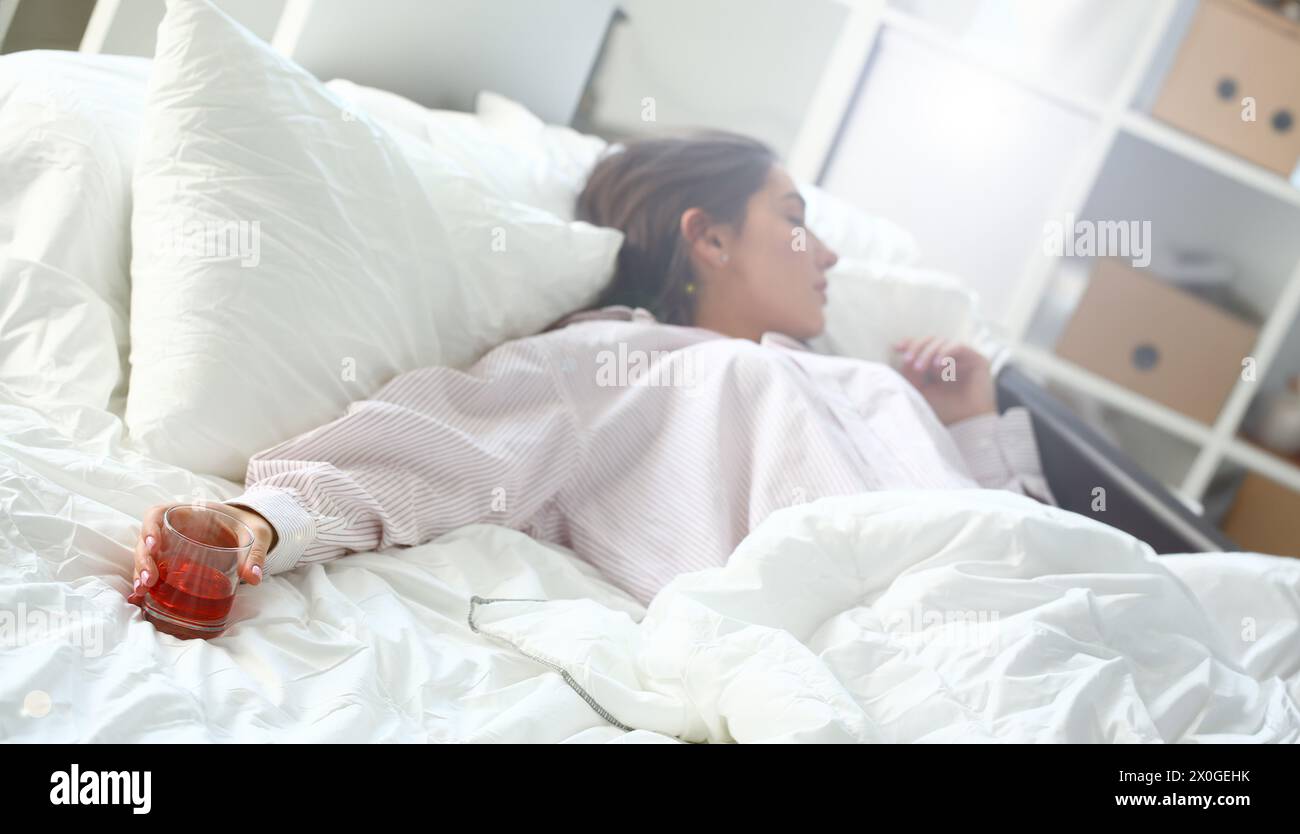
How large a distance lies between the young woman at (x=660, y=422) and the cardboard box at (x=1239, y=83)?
3.80 ft

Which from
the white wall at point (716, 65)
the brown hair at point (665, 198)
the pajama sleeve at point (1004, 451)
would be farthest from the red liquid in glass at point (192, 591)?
the white wall at point (716, 65)

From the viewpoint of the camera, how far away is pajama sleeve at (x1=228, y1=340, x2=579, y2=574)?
0.96 m

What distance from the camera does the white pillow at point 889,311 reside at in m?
1.72

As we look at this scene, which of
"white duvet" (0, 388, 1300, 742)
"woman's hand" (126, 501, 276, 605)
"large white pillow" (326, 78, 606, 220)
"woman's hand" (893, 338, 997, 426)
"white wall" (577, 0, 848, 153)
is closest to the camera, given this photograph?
"white duvet" (0, 388, 1300, 742)

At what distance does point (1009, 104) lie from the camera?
2473 millimetres

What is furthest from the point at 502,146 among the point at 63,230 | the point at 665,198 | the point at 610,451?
the point at 63,230

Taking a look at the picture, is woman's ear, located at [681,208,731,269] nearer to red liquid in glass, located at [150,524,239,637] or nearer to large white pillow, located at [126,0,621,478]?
large white pillow, located at [126,0,621,478]

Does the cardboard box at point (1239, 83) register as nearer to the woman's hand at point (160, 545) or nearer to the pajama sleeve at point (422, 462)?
the pajama sleeve at point (422, 462)

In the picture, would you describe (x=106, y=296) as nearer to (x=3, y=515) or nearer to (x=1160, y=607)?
(x=3, y=515)

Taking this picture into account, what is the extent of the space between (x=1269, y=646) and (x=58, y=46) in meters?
1.25

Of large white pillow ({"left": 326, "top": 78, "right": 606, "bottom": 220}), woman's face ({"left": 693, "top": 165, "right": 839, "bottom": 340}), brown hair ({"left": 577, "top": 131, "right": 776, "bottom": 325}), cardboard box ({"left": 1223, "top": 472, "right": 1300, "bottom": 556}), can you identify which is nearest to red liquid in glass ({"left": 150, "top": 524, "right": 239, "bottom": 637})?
large white pillow ({"left": 326, "top": 78, "right": 606, "bottom": 220})

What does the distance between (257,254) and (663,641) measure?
0.51 metres

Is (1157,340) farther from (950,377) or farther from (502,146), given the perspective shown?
(502,146)
